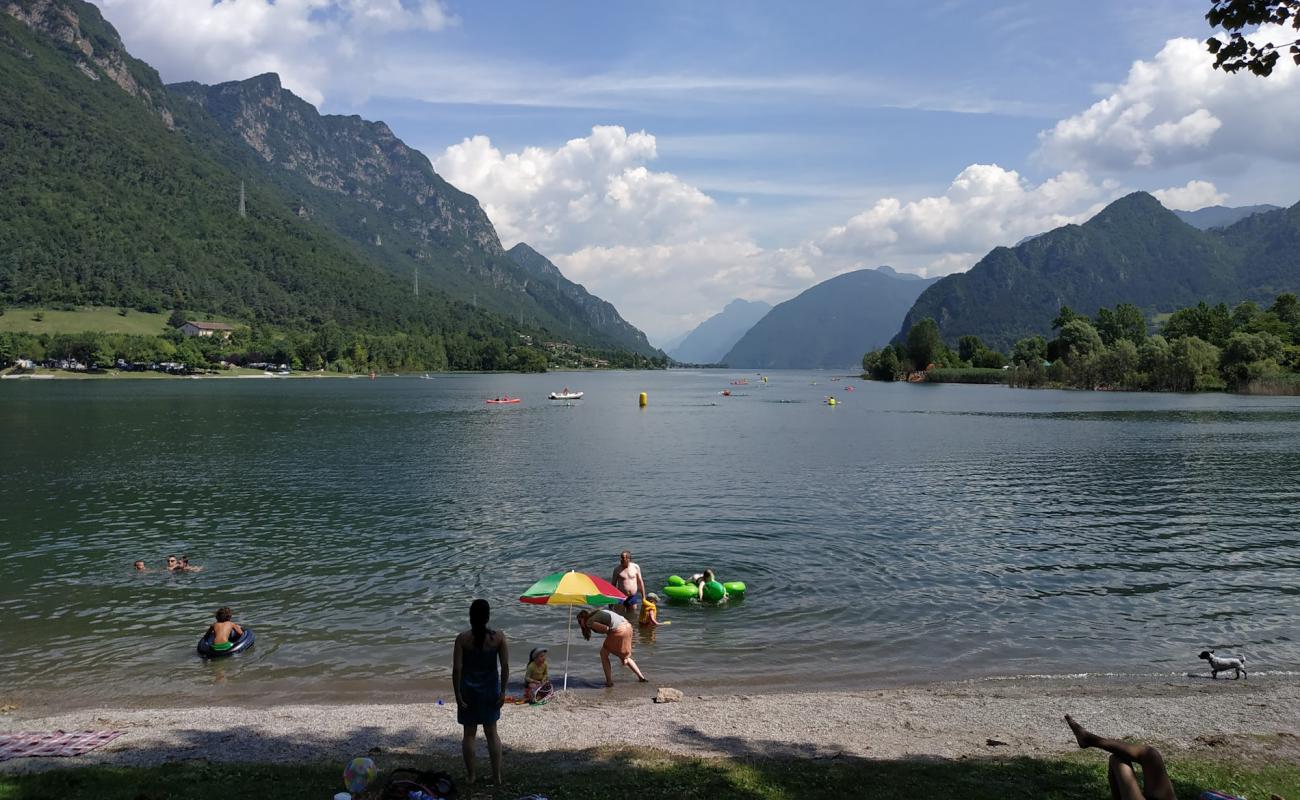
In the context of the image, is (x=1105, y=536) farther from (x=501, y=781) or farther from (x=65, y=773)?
(x=65, y=773)

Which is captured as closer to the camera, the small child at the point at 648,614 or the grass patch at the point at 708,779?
the grass patch at the point at 708,779

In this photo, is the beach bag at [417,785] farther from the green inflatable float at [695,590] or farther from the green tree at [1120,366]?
the green tree at [1120,366]

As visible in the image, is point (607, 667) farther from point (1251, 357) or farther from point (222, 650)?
point (1251, 357)

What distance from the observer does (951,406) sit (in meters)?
141

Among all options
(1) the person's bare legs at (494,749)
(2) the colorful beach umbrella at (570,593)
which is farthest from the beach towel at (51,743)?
(2) the colorful beach umbrella at (570,593)

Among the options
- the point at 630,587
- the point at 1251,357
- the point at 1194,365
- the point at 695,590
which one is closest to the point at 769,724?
the point at 630,587

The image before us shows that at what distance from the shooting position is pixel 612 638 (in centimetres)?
1833

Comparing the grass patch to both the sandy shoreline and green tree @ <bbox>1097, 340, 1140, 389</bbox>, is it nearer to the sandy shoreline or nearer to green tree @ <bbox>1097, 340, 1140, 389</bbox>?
the sandy shoreline

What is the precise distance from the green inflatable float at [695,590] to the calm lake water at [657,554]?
49 centimetres

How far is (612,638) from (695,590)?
22.3 feet

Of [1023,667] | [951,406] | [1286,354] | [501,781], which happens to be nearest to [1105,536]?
[1023,667]

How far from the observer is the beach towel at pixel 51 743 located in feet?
43.2

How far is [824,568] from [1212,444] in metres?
62.0

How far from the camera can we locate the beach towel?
1316 centimetres
